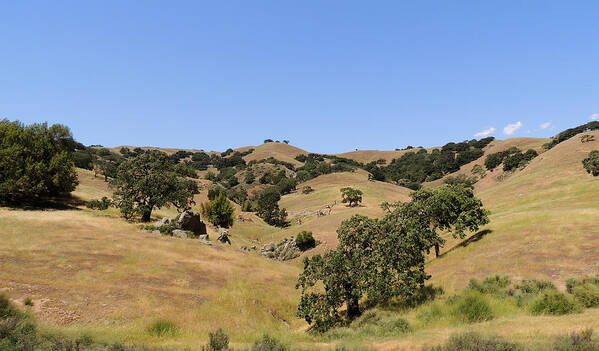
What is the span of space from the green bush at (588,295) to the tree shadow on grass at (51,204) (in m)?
61.0

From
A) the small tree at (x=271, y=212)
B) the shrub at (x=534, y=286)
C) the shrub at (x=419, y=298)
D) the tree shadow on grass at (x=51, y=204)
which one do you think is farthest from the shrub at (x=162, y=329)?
the small tree at (x=271, y=212)

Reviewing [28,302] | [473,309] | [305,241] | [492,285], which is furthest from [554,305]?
[305,241]

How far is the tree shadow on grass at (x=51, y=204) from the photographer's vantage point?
1827 inches

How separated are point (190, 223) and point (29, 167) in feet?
81.6

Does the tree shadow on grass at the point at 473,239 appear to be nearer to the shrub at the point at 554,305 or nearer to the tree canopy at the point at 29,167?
the shrub at the point at 554,305

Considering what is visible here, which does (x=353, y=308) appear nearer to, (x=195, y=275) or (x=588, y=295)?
(x=588, y=295)

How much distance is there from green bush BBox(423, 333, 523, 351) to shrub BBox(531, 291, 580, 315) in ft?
26.6

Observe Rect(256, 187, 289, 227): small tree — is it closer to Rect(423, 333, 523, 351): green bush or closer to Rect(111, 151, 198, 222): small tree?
Rect(111, 151, 198, 222): small tree

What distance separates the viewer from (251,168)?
180 meters

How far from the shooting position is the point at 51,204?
167 ft

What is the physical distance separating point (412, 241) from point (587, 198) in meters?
51.7

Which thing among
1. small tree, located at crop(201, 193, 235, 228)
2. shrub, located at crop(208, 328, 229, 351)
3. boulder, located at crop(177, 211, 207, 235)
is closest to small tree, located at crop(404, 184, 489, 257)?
shrub, located at crop(208, 328, 229, 351)

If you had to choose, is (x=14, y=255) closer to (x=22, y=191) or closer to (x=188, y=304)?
(x=188, y=304)

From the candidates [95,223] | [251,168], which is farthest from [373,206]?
[251,168]
